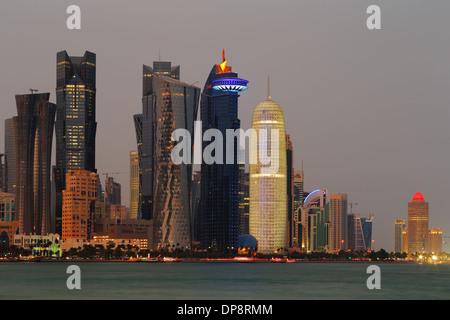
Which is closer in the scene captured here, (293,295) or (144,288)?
(293,295)

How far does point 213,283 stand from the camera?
19375 cm
